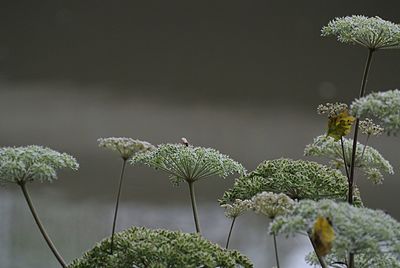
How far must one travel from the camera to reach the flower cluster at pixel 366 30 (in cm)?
86

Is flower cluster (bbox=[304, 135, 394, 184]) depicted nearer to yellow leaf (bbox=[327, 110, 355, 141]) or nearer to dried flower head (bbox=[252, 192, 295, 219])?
yellow leaf (bbox=[327, 110, 355, 141])

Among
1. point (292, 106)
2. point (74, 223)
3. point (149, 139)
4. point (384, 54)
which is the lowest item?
point (74, 223)

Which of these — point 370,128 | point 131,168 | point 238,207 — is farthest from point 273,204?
point 131,168

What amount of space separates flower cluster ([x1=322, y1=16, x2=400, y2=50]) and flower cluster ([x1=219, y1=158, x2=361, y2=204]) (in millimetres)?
201

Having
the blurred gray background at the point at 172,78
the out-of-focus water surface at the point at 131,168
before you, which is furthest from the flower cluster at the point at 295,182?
the blurred gray background at the point at 172,78

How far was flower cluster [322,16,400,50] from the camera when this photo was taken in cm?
86

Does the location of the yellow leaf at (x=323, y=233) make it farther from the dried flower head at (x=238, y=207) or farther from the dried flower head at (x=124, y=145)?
the dried flower head at (x=124, y=145)

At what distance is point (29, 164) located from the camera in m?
0.83

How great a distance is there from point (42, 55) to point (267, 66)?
87cm

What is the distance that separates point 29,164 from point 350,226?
1.33 feet

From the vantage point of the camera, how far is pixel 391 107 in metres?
0.69

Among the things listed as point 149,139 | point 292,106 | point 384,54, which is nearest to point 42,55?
point 149,139

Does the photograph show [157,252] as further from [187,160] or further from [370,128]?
[370,128]

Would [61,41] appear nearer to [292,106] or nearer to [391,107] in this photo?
[292,106]
